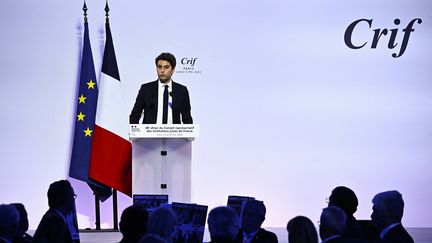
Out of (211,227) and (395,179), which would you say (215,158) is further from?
(211,227)

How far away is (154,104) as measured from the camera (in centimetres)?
792

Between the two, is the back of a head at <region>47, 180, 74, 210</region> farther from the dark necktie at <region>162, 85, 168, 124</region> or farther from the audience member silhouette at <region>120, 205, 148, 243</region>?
the dark necktie at <region>162, 85, 168, 124</region>

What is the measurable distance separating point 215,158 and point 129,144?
1084 mm

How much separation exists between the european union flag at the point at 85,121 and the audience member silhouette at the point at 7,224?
404 cm

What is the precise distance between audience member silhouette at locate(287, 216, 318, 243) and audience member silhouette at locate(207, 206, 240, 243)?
287 mm

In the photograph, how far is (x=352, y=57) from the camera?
8930 mm

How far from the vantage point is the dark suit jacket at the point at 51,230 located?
Answer: 4.32 m

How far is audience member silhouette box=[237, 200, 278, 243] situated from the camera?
466 centimetres

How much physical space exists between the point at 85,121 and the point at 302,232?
484 centimetres

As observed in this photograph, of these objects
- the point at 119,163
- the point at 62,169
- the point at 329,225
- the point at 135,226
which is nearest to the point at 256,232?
the point at 329,225

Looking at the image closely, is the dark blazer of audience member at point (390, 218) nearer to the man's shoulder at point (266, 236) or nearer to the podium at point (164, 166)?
the man's shoulder at point (266, 236)

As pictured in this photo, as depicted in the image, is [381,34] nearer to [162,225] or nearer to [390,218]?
[390,218]

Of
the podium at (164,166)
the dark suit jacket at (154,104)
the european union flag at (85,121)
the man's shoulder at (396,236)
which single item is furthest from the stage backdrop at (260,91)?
the man's shoulder at (396,236)

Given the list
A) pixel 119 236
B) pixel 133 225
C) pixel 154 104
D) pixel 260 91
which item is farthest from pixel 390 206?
pixel 260 91
